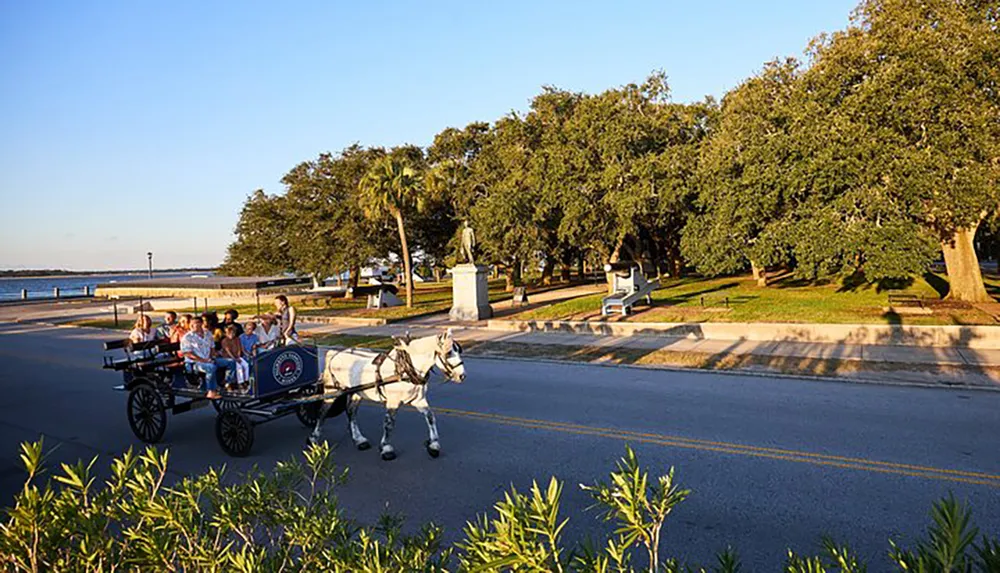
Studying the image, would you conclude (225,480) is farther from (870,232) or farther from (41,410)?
(870,232)

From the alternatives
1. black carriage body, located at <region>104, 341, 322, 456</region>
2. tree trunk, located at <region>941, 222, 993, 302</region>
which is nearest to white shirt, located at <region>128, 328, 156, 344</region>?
black carriage body, located at <region>104, 341, 322, 456</region>

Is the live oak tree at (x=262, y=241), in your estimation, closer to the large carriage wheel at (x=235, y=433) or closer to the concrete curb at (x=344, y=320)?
the concrete curb at (x=344, y=320)

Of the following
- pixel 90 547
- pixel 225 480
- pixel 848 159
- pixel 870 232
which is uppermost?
pixel 848 159

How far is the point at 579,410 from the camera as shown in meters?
10.6

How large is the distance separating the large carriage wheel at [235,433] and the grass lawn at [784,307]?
1617cm

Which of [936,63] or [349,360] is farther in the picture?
[936,63]

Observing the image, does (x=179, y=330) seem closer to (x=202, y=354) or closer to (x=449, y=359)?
(x=202, y=354)

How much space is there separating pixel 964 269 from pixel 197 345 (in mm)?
25771

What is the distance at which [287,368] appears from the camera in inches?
358

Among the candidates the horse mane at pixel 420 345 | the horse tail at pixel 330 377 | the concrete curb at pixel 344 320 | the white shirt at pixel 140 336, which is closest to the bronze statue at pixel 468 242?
the concrete curb at pixel 344 320

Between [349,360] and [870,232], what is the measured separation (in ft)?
60.7

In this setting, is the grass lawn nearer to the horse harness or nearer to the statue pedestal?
the statue pedestal

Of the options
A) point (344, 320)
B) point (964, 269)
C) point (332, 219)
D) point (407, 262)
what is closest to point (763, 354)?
point (964, 269)

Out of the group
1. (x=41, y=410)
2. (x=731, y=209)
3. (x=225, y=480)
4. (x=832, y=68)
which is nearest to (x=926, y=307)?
(x=731, y=209)
